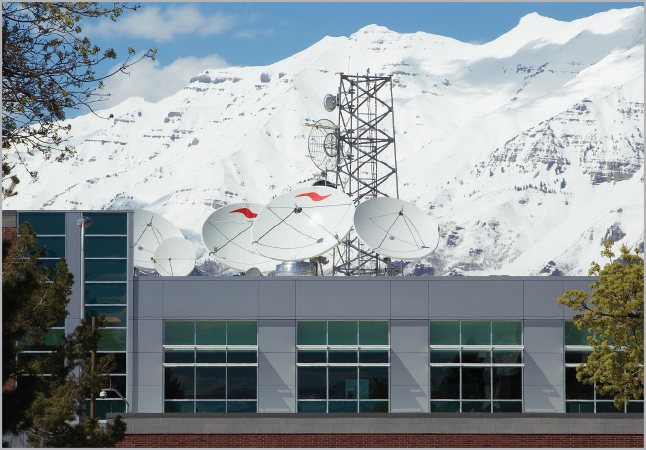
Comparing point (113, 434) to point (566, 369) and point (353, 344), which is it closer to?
point (353, 344)

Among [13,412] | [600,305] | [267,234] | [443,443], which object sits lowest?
[443,443]

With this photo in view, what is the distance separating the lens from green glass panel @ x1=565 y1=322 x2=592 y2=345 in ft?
132

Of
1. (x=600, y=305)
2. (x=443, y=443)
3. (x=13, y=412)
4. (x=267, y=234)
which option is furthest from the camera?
(x=267, y=234)

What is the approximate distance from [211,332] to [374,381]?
6836 millimetres

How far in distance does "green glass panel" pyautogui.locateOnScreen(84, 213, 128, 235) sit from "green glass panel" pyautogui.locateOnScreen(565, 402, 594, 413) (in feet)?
63.2

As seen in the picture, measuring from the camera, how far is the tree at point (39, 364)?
20.8m

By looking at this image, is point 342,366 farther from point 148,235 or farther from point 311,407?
point 148,235

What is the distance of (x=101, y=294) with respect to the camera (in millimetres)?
41562

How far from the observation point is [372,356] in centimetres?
4062

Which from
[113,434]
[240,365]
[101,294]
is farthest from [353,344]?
[113,434]

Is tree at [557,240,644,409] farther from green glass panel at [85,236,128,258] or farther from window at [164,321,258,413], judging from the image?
green glass panel at [85,236,128,258]

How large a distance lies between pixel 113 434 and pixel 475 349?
1867 cm

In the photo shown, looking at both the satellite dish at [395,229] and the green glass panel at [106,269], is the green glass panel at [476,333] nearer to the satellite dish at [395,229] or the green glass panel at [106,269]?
the satellite dish at [395,229]

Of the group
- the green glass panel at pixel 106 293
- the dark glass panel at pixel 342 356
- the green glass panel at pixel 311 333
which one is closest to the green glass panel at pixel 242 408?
the green glass panel at pixel 311 333
